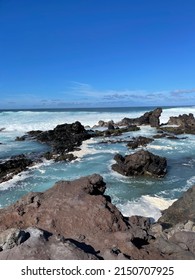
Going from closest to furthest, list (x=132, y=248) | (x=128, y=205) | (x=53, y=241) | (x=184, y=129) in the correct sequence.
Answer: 1. (x=53, y=241)
2. (x=132, y=248)
3. (x=128, y=205)
4. (x=184, y=129)

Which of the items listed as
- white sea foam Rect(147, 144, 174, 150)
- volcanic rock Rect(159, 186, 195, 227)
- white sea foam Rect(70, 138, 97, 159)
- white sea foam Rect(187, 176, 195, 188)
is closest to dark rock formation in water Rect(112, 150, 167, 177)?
white sea foam Rect(187, 176, 195, 188)

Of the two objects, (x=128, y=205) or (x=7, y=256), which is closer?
(x=7, y=256)

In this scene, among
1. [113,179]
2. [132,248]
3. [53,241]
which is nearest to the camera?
[53,241]

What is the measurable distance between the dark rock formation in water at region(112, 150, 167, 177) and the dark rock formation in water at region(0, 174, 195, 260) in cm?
842

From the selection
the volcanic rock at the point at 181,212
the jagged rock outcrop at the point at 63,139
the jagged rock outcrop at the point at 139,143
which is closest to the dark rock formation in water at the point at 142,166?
the jagged rock outcrop at the point at 63,139

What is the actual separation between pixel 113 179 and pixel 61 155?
685 centimetres

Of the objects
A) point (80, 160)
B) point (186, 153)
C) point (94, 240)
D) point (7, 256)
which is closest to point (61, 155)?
point (80, 160)

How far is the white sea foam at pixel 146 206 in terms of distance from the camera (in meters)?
11.7

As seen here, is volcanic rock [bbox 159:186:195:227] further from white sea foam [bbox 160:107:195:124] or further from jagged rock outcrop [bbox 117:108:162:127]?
white sea foam [bbox 160:107:195:124]

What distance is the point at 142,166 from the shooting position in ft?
57.4
